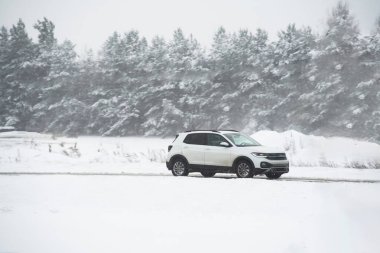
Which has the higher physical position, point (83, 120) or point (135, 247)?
point (83, 120)

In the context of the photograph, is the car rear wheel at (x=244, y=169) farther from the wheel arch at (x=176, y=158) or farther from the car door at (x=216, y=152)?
the wheel arch at (x=176, y=158)

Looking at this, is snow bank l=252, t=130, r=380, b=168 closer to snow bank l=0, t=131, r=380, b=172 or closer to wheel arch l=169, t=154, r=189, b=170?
snow bank l=0, t=131, r=380, b=172

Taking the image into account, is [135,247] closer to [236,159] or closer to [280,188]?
[280,188]

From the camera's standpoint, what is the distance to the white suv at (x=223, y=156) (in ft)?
66.0

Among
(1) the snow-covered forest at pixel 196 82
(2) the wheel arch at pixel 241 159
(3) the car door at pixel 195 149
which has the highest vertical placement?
(1) the snow-covered forest at pixel 196 82

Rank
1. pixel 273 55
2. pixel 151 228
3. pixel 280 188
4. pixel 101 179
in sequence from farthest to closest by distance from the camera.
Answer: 1. pixel 273 55
2. pixel 101 179
3. pixel 280 188
4. pixel 151 228

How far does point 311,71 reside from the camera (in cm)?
6003

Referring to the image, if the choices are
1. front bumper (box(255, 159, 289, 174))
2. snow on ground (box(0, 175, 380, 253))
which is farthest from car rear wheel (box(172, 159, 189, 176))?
snow on ground (box(0, 175, 380, 253))

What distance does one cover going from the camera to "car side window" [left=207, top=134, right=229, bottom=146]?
69.8 ft

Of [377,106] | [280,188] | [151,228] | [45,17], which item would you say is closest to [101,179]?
[280,188]

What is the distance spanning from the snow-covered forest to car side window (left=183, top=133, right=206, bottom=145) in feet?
117

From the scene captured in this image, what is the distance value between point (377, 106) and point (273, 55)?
16.8 m

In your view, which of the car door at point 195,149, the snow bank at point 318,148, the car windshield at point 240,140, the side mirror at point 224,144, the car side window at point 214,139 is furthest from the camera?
the snow bank at point 318,148

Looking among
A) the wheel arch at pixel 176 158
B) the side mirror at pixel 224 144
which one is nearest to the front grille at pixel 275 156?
the side mirror at pixel 224 144
